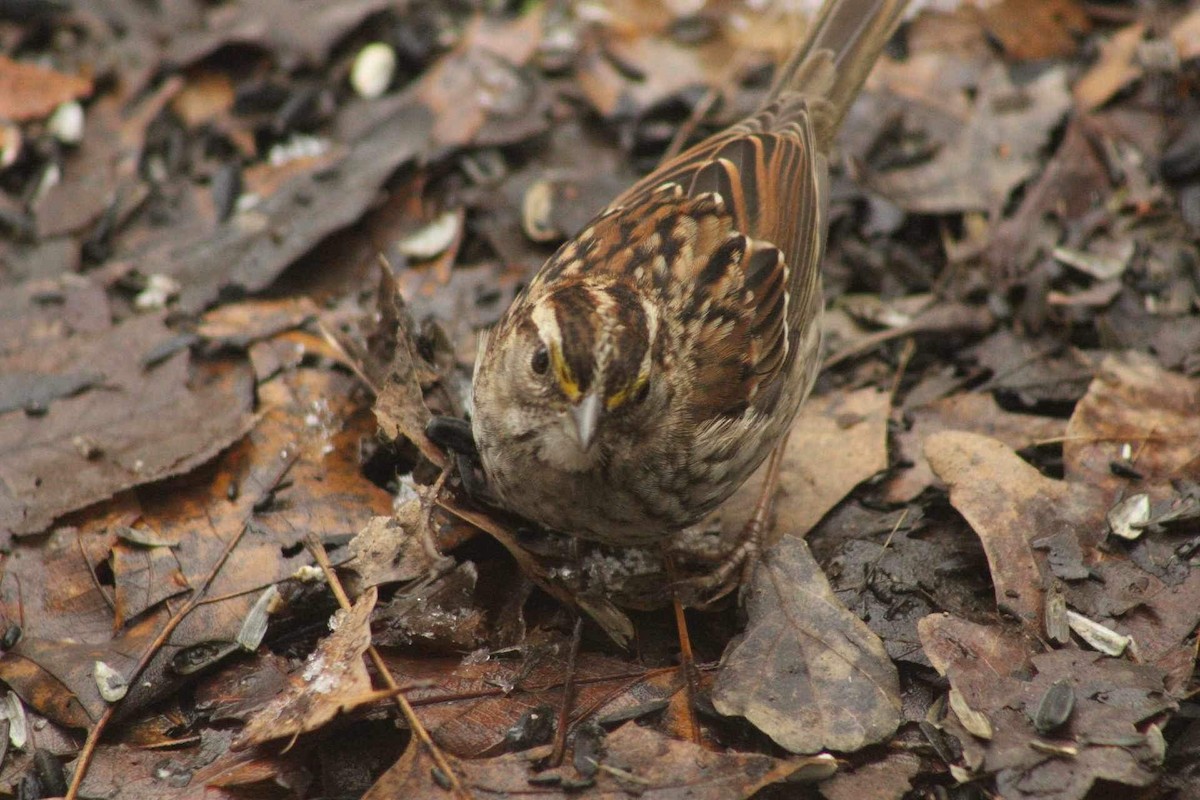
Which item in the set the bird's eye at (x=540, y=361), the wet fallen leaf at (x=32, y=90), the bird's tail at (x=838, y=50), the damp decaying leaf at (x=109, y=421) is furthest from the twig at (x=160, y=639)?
the wet fallen leaf at (x=32, y=90)

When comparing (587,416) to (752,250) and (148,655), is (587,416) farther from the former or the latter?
(148,655)

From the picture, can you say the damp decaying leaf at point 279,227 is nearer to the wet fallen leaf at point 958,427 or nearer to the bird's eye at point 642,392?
the bird's eye at point 642,392

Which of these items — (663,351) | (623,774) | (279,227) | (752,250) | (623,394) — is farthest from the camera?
(279,227)

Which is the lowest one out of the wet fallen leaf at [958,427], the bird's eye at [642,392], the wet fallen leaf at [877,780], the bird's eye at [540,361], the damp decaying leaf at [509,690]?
the wet fallen leaf at [877,780]

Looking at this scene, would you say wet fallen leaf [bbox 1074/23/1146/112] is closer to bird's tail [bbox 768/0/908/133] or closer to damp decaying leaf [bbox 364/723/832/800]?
bird's tail [bbox 768/0/908/133]

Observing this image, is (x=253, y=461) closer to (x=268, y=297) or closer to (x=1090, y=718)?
(x=268, y=297)

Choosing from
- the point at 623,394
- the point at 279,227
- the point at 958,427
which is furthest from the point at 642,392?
the point at 279,227

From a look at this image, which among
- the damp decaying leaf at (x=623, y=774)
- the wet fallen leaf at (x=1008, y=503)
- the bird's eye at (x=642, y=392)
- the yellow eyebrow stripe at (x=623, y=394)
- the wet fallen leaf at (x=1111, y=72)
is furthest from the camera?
the wet fallen leaf at (x=1111, y=72)
